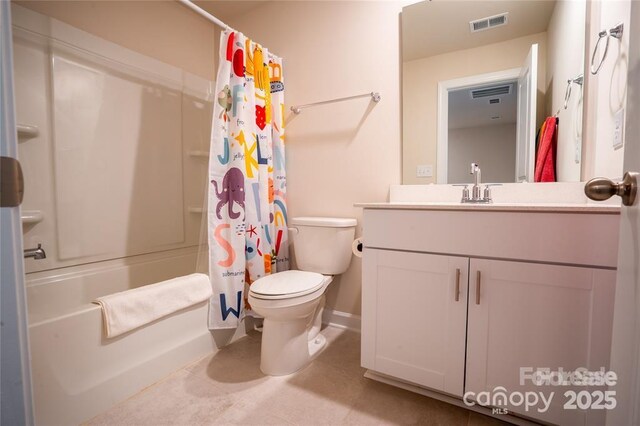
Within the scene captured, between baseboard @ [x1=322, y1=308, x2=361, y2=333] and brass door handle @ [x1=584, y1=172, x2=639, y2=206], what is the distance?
1633 millimetres

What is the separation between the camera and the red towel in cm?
143

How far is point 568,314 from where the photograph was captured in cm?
96

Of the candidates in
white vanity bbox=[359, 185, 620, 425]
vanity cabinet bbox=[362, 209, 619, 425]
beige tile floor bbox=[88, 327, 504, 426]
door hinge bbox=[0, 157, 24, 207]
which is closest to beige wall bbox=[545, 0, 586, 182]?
white vanity bbox=[359, 185, 620, 425]

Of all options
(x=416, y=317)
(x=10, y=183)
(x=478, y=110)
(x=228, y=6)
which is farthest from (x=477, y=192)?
(x=228, y=6)

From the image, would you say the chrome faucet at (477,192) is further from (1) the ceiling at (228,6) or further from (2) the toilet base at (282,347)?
(1) the ceiling at (228,6)

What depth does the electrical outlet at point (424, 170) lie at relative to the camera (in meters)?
1.72

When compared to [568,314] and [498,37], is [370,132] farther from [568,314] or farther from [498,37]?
[568,314]

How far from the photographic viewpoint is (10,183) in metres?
0.46

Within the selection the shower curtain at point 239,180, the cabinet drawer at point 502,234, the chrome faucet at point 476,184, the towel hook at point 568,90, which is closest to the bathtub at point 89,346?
the shower curtain at point 239,180

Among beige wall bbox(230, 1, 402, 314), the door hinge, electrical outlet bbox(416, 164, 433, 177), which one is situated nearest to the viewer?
the door hinge

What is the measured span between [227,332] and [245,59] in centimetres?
165

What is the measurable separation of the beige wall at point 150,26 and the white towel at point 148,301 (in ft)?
5.14

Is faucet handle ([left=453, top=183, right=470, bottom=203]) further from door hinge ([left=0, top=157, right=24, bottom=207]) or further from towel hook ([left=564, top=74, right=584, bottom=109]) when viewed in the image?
door hinge ([left=0, top=157, right=24, bottom=207])

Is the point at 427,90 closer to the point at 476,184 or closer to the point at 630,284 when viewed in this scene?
the point at 476,184
